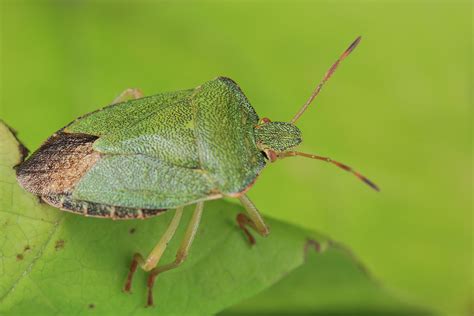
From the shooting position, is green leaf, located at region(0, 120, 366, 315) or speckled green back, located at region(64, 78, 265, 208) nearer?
green leaf, located at region(0, 120, 366, 315)

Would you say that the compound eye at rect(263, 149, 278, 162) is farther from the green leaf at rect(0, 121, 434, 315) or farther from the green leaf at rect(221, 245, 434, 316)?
the green leaf at rect(221, 245, 434, 316)

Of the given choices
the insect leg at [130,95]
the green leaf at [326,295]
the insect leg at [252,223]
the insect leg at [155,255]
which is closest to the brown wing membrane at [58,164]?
the insect leg at [155,255]

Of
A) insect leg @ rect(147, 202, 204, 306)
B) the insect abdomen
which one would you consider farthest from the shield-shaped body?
insect leg @ rect(147, 202, 204, 306)

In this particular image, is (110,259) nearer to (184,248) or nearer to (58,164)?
(184,248)

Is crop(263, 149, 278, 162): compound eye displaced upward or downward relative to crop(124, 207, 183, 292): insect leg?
upward

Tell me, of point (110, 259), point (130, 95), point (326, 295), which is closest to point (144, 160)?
point (110, 259)

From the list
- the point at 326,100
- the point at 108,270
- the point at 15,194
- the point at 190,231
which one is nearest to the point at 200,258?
the point at 190,231
